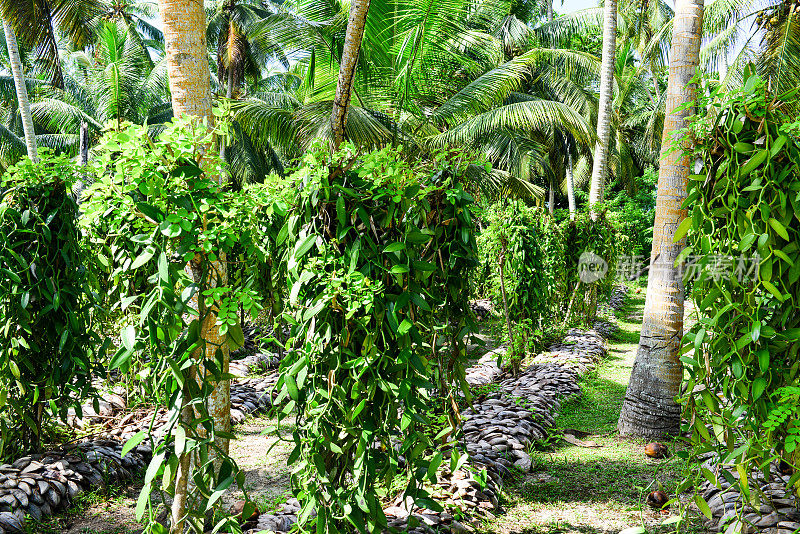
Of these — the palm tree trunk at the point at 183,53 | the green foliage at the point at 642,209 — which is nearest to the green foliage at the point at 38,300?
the palm tree trunk at the point at 183,53

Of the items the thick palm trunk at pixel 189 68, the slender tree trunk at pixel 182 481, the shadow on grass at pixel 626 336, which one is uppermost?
the thick palm trunk at pixel 189 68

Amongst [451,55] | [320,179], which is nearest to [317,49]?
[451,55]

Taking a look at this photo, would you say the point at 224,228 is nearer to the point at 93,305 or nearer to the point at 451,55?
the point at 93,305

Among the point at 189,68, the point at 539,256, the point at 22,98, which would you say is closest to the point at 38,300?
the point at 189,68

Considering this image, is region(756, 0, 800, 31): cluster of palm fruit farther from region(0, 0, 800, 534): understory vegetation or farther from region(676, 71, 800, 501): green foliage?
region(676, 71, 800, 501): green foliage

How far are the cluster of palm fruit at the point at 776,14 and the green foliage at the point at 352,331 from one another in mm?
13248

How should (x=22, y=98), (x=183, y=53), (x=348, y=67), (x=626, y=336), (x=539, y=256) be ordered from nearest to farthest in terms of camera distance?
(x=183, y=53) < (x=348, y=67) < (x=539, y=256) < (x=22, y=98) < (x=626, y=336)

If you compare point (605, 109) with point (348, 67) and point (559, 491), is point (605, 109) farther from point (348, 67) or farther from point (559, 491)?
point (559, 491)

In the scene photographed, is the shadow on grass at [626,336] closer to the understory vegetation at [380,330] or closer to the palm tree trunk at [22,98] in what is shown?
the understory vegetation at [380,330]

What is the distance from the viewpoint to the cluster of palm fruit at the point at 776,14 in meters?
11.4

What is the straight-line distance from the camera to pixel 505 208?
652 centimetres

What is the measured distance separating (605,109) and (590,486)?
6.99 meters

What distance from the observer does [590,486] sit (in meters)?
3.31

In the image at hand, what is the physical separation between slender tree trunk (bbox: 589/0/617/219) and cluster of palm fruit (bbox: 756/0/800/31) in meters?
5.50
